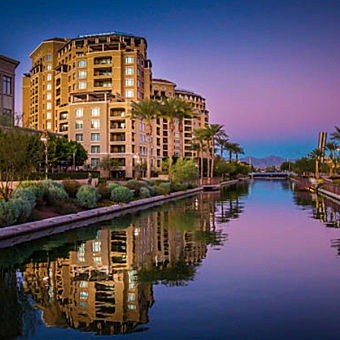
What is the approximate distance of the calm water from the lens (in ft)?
22.0

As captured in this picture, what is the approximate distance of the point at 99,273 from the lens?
10.3 metres

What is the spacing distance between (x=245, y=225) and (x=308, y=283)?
419 inches

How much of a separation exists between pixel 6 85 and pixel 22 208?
25.6m

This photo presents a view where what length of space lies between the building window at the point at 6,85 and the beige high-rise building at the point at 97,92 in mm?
20380

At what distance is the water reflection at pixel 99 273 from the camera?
713 cm

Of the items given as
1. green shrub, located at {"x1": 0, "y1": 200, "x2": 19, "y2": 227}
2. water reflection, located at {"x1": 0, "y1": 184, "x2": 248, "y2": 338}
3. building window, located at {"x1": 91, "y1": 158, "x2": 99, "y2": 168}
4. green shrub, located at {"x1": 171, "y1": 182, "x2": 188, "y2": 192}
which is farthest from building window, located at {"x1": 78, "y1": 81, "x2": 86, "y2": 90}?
water reflection, located at {"x1": 0, "y1": 184, "x2": 248, "y2": 338}

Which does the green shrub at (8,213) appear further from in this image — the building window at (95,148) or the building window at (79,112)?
the building window at (79,112)

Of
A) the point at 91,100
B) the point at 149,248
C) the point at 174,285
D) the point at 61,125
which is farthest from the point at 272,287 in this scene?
the point at 61,125

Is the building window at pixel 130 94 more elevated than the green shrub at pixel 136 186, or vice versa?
the building window at pixel 130 94

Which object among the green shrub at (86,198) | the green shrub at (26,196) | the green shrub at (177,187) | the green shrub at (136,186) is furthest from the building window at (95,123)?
the green shrub at (26,196)

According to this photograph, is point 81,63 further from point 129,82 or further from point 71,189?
point 71,189

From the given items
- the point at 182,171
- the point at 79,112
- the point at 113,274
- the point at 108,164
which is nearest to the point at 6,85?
the point at 182,171

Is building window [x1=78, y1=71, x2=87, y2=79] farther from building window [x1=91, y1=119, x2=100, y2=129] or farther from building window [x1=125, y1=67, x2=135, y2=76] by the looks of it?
building window [x1=91, y1=119, x2=100, y2=129]

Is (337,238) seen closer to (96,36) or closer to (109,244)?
(109,244)
